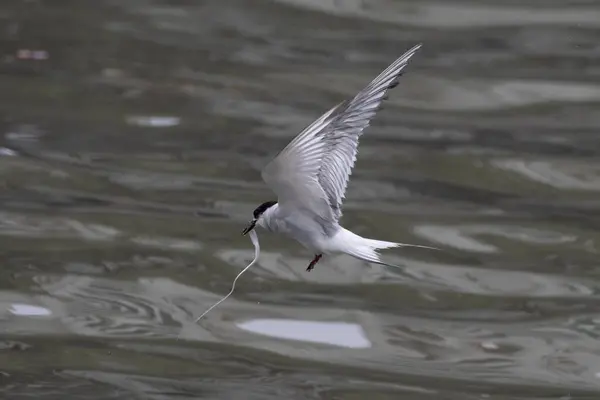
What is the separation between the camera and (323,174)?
9.84 ft

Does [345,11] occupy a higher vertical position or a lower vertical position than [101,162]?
higher

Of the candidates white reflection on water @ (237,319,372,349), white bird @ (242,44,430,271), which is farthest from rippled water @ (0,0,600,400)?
white bird @ (242,44,430,271)

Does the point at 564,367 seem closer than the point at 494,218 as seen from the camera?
Yes

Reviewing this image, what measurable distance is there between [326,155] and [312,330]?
1.76m

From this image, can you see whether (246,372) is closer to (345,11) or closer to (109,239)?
(109,239)

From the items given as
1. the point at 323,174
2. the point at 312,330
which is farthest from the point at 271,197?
the point at 323,174

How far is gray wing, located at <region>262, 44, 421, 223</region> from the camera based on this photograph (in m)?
2.92

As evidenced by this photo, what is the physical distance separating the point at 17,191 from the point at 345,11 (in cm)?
216

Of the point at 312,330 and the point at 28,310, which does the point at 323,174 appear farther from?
the point at 28,310

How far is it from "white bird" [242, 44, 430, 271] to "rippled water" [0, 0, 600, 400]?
4.41 feet

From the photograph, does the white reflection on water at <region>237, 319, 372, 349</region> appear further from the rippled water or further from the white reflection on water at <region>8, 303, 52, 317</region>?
the white reflection on water at <region>8, 303, 52, 317</region>

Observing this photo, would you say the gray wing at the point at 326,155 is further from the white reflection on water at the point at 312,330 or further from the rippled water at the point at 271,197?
the white reflection on water at the point at 312,330

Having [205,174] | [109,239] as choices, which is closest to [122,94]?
[205,174]

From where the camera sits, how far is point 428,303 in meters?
4.75
